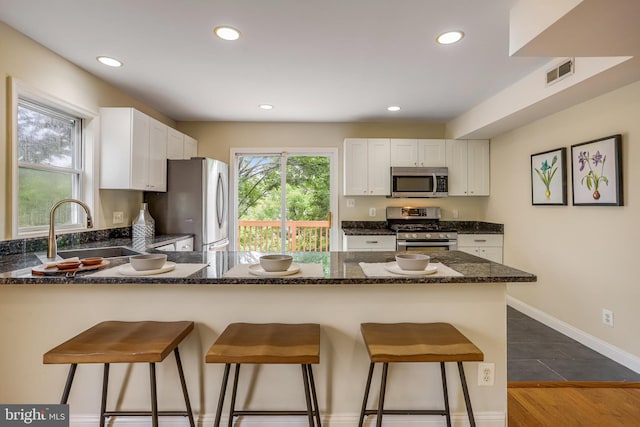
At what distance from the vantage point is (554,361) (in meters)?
2.48

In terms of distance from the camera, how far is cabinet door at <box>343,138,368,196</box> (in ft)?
14.0

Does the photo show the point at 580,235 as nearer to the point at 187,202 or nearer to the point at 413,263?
the point at 413,263

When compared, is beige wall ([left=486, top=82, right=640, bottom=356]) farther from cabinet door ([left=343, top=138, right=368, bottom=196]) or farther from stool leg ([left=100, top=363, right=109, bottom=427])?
stool leg ([left=100, top=363, right=109, bottom=427])

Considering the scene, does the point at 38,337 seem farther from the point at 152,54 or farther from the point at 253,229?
the point at 253,229

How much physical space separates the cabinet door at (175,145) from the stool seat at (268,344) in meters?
2.85

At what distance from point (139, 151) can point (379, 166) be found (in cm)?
278

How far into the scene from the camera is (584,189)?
2.75 metres

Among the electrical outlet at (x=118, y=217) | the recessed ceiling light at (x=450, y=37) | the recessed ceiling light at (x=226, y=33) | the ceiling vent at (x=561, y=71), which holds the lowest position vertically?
the electrical outlet at (x=118, y=217)

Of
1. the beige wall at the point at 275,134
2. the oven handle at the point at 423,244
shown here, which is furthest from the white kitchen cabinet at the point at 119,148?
the oven handle at the point at 423,244

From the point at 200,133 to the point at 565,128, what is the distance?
4.24 meters

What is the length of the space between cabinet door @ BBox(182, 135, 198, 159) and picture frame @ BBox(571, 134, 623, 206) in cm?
416

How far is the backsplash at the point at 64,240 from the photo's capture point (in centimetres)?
212

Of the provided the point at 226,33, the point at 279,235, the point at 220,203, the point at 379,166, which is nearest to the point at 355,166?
the point at 379,166

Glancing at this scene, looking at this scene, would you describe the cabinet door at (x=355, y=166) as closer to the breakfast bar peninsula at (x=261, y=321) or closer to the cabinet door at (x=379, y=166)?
the cabinet door at (x=379, y=166)
